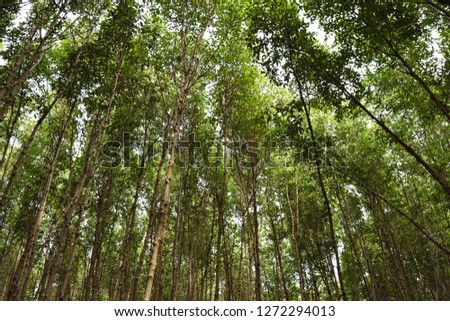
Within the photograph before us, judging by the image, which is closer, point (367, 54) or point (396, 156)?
point (367, 54)

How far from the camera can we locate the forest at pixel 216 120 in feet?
20.5

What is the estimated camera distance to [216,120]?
10055 mm

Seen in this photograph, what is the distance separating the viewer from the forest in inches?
245

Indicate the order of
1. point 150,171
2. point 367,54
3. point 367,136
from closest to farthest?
point 367,54 → point 367,136 → point 150,171

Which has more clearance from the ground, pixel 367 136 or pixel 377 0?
pixel 367 136

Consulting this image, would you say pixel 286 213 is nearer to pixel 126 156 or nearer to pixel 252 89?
pixel 252 89

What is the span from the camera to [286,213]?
50.5ft

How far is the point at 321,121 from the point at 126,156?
8082mm
